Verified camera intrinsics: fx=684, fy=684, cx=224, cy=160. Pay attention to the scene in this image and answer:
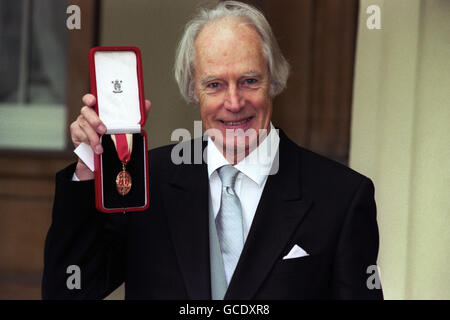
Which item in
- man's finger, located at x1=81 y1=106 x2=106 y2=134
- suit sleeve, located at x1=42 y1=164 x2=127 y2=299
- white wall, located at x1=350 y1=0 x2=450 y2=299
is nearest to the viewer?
man's finger, located at x1=81 y1=106 x2=106 y2=134

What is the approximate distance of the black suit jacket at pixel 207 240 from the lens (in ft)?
5.96

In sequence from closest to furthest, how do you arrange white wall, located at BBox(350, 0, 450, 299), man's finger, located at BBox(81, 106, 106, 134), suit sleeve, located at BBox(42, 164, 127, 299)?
man's finger, located at BBox(81, 106, 106, 134) < suit sleeve, located at BBox(42, 164, 127, 299) < white wall, located at BBox(350, 0, 450, 299)

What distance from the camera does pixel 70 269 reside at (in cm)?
183

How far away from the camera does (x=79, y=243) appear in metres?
1.82

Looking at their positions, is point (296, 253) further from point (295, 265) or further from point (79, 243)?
point (79, 243)

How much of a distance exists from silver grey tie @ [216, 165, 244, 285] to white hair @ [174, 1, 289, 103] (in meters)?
0.31

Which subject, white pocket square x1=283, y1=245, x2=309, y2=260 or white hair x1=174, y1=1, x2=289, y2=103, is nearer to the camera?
white pocket square x1=283, y1=245, x2=309, y2=260

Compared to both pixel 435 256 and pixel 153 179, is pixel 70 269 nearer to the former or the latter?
pixel 153 179

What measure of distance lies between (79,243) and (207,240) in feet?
1.14

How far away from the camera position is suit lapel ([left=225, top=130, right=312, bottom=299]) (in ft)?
5.95

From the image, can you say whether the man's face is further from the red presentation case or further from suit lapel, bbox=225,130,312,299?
the red presentation case

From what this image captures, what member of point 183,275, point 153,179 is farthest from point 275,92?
point 183,275

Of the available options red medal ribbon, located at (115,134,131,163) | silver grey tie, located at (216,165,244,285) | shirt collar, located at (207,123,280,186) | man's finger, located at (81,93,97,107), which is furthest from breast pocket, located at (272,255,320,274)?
man's finger, located at (81,93,97,107)
